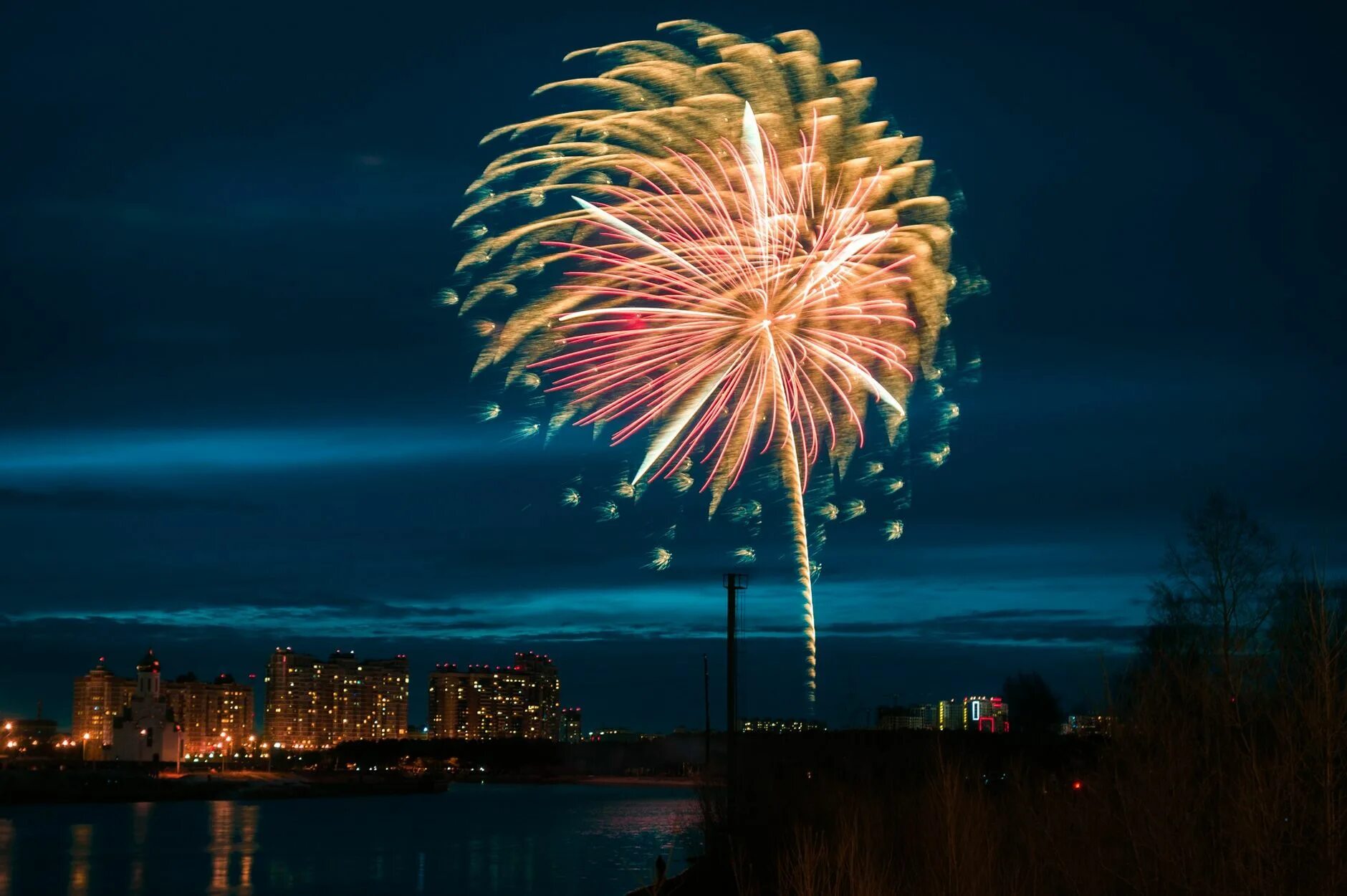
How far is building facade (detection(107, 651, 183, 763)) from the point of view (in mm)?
136500

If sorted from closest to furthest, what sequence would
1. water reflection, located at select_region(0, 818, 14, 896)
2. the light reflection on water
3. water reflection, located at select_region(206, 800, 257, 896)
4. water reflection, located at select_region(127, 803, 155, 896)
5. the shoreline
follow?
water reflection, located at select_region(206, 800, 257, 896), water reflection, located at select_region(127, 803, 155, 896), the light reflection on water, water reflection, located at select_region(0, 818, 14, 896), the shoreline

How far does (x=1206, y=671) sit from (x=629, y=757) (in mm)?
164055

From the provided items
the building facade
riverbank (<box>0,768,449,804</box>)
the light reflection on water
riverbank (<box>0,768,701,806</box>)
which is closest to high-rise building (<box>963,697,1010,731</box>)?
the light reflection on water

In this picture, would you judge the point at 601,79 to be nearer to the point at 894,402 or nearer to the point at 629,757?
the point at 894,402

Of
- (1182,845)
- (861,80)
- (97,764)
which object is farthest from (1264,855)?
(97,764)

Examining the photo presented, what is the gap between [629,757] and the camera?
174375 mm

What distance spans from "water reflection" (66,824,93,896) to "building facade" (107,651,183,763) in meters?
66.1

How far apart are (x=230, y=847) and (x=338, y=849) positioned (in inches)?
196

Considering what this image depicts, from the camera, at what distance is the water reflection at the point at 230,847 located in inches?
1455

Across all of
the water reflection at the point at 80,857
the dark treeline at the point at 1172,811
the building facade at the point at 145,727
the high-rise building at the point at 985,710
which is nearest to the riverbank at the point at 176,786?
the building facade at the point at 145,727

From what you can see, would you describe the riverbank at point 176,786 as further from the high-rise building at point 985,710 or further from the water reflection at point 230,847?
the high-rise building at point 985,710

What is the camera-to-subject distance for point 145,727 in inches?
5413

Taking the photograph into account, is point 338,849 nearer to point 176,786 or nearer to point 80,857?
point 80,857

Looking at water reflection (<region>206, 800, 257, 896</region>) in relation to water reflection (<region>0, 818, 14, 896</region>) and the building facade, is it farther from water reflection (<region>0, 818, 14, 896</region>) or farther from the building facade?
the building facade
